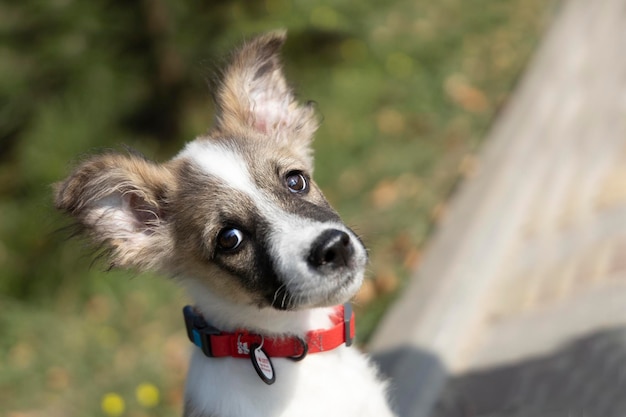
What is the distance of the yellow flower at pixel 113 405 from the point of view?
385 cm

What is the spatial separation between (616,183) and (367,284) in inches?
70.8

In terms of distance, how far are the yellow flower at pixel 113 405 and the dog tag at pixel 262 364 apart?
1658mm

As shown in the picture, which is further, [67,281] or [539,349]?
[67,281]

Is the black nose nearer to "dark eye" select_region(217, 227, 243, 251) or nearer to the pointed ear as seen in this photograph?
"dark eye" select_region(217, 227, 243, 251)

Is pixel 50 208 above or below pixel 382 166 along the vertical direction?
above

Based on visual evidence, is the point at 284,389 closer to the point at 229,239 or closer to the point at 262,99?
the point at 229,239

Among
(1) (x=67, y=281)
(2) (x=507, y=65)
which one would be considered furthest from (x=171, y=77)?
(2) (x=507, y=65)

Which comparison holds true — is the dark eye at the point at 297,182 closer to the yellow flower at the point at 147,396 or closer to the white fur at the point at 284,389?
the white fur at the point at 284,389

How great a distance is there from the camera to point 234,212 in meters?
2.58

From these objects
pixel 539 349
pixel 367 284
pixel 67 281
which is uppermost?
pixel 539 349

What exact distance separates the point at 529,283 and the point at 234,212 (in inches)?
A: 88.5

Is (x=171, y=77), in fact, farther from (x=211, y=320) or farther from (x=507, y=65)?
(x=211, y=320)

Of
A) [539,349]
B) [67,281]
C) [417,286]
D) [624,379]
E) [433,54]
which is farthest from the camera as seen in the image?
[433,54]

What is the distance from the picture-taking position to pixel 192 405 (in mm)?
2615
